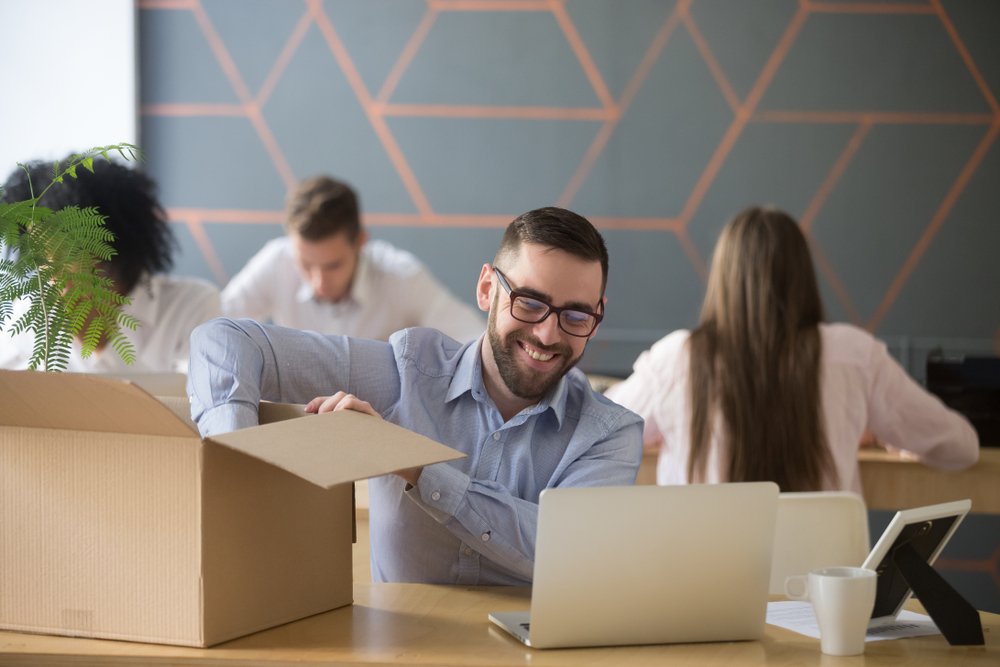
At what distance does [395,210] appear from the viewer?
4.36m

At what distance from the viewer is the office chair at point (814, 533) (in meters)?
1.86

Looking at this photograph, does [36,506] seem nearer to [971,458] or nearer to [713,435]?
[713,435]

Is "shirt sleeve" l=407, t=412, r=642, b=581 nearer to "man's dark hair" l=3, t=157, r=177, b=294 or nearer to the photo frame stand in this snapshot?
the photo frame stand

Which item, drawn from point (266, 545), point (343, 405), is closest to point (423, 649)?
point (266, 545)

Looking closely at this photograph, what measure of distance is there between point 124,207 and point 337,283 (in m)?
1.00

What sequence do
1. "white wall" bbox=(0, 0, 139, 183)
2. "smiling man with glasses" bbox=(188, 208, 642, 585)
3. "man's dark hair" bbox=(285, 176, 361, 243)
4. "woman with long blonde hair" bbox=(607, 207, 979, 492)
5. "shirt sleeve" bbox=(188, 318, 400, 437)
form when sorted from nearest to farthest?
"shirt sleeve" bbox=(188, 318, 400, 437), "smiling man with glasses" bbox=(188, 208, 642, 585), "woman with long blonde hair" bbox=(607, 207, 979, 492), "man's dark hair" bbox=(285, 176, 361, 243), "white wall" bbox=(0, 0, 139, 183)

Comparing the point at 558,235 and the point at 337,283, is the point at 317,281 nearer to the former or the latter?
the point at 337,283

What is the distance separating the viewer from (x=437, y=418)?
1.82 m

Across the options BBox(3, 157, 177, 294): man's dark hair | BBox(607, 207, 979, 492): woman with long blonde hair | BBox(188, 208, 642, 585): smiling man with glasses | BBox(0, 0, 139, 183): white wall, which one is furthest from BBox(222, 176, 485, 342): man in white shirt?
BBox(188, 208, 642, 585): smiling man with glasses

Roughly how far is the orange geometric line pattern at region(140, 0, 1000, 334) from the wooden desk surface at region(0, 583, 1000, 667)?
288 cm

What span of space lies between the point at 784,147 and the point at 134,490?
3.35 m

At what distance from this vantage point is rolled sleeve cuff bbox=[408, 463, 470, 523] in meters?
1.49

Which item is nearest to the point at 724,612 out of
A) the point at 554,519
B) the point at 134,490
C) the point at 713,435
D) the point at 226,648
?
the point at 554,519

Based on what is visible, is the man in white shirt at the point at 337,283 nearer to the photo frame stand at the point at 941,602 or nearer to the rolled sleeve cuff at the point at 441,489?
the rolled sleeve cuff at the point at 441,489
